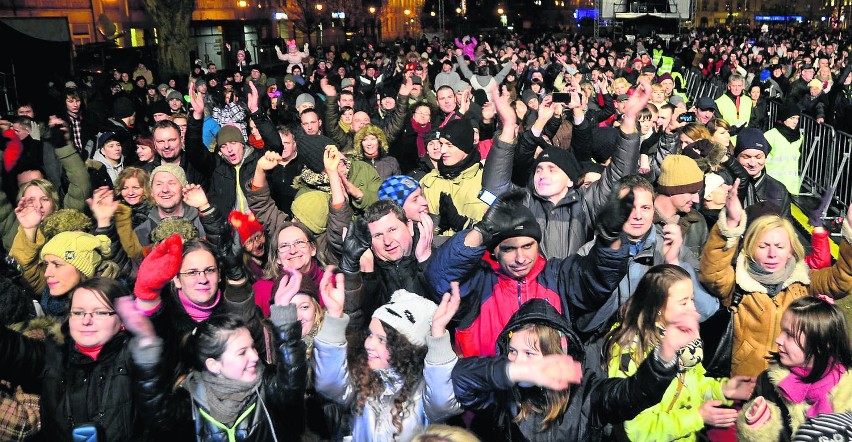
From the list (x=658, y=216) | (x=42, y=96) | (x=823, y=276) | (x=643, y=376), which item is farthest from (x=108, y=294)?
(x=42, y=96)

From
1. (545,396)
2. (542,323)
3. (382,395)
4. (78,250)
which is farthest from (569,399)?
(78,250)

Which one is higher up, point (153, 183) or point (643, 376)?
point (153, 183)

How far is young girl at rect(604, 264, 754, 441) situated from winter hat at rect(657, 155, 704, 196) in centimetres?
130

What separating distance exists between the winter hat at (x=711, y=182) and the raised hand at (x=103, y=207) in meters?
4.06

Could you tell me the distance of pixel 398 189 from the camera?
4801 millimetres

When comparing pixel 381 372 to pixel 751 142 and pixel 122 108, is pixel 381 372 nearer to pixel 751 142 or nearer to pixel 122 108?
pixel 751 142

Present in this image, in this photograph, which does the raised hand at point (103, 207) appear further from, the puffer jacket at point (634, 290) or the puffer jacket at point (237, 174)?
the puffer jacket at point (634, 290)

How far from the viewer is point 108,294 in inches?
134

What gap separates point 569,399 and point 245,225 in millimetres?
2817

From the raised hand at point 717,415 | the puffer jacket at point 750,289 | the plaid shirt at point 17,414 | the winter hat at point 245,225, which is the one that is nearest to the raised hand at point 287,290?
the plaid shirt at point 17,414

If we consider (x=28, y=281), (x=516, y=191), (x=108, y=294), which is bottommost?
(x=28, y=281)

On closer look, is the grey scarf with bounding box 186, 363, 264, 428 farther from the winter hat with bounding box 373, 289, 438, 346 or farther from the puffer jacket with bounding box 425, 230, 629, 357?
the puffer jacket with bounding box 425, 230, 629, 357

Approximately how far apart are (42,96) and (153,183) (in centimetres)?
1286

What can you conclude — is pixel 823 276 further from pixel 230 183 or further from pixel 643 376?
pixel 230 183
